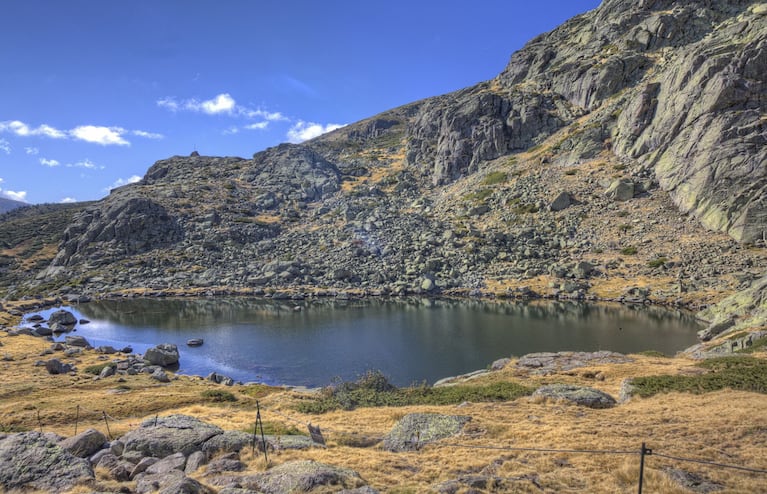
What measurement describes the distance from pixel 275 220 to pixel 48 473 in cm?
12558

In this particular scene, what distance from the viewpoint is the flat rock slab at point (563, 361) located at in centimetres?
3234

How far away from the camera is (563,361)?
34.3m

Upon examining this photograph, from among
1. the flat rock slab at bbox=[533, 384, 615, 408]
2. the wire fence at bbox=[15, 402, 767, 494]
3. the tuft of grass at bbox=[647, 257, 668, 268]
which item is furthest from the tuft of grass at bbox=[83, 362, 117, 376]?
the tuft of grass at bbox=[647, 257, 668, 268]

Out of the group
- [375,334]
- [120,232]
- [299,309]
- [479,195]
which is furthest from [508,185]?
[120,232]

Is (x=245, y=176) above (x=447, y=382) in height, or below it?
above

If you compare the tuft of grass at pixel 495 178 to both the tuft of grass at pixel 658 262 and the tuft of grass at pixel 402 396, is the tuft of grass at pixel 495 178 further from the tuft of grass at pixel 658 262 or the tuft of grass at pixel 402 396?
the tuft of grass at pixel 402 396

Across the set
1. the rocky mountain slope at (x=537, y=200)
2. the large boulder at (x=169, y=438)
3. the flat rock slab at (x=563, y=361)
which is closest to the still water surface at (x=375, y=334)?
the flat rock slab at (x=563, y=361)

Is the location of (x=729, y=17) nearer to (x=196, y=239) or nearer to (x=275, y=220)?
(x=275, y=220)

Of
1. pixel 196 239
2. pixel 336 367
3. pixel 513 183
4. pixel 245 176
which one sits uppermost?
pixel 245 176

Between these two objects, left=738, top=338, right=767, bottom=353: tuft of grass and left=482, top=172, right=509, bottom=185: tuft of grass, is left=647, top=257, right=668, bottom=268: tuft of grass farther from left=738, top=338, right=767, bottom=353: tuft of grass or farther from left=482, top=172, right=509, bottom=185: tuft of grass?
left=482, top=172, right=509, bottom=185: tuft of grass

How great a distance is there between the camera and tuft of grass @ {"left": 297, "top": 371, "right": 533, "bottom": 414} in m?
24.6

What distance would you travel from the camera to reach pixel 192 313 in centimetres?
7494

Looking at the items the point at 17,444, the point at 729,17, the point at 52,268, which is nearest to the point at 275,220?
the point at 52,268

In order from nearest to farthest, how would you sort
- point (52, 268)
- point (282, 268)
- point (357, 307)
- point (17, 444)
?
point (17, 444) < point (357, 307) < point (282, 268) < point (52, 268)
